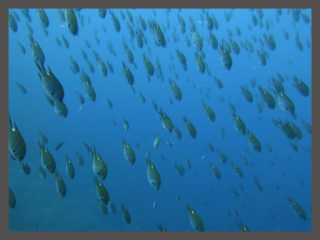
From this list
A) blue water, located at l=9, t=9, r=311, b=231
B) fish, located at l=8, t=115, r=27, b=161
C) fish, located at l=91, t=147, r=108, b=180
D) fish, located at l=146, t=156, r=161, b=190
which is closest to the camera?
fish, located at l=8, t=115, r=27, b=161

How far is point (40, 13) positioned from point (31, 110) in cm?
2679

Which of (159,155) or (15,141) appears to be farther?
(159,155)

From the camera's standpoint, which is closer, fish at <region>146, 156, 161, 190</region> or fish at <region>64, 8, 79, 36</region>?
fish at <region>64, 8, 79, 36</region>

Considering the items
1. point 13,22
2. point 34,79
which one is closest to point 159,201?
point 13,22

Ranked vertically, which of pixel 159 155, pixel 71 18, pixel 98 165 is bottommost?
pixel 98 165

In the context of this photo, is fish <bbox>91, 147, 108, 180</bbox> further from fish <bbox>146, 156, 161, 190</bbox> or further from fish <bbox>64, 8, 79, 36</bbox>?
fish <bbox>64, 8, 79, 36</bbox>

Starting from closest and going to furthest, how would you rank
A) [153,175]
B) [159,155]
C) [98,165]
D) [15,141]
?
1. [15,141]
2. [98,165]
3. [153,175]
4. [159,155]

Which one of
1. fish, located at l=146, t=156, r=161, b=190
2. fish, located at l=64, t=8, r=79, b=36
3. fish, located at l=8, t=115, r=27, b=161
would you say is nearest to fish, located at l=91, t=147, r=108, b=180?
fish, located at l=146, t=156, r=161, b=190

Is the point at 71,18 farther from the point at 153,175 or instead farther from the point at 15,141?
the point at 153,175

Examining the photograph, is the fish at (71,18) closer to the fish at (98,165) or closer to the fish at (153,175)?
the fish at (98,165)

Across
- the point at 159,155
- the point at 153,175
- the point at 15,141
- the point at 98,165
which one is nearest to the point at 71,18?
the point at 15,141

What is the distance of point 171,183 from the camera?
27375 mm

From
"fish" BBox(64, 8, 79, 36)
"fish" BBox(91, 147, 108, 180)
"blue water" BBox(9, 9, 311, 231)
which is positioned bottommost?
A: "fish" BBox(91, 147, 108, 180)

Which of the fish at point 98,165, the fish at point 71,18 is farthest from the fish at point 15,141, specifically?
the fish at point 71,18
